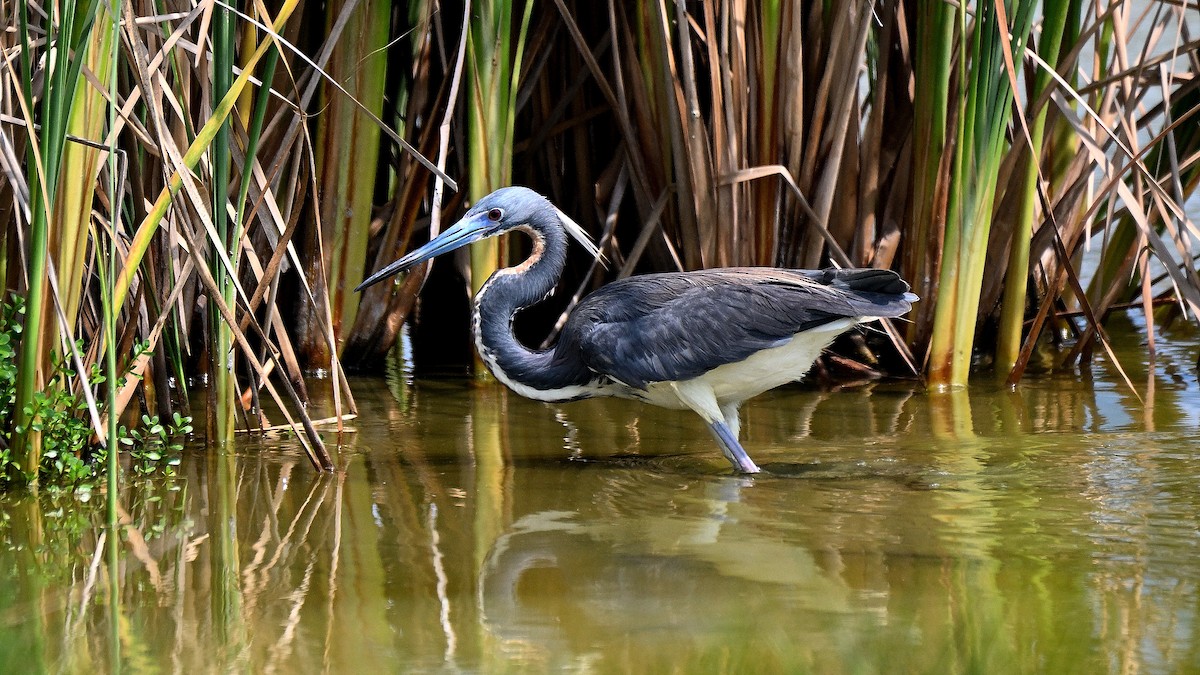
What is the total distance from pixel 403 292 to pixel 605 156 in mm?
1306

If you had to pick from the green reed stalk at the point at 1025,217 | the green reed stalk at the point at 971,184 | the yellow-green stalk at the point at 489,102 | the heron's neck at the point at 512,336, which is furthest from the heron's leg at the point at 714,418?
the green reed stalk at the point at 1025,217

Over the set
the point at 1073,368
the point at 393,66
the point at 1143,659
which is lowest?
the point at 1143,659

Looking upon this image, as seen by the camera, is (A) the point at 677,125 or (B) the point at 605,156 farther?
(B) the point at 605,156

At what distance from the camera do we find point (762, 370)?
5.19 m

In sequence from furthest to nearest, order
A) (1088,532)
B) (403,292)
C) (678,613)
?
1. (403,292)
2. (1088,532)
3. (678,613)

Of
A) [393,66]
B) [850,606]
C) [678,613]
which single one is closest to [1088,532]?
[850,606]

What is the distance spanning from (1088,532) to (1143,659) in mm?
1026

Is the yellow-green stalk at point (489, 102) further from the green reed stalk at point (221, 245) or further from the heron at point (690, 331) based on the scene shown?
the green reed stalk at point (221, 245)

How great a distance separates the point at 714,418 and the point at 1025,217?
1833 millimetres

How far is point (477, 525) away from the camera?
4242 millimetres

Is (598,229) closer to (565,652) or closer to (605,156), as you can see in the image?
(605,156)

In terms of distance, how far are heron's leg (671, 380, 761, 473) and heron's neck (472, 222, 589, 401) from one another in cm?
43

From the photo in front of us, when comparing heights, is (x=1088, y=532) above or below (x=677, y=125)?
below

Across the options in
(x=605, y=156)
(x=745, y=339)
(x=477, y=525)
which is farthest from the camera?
(x=605, y=156)
